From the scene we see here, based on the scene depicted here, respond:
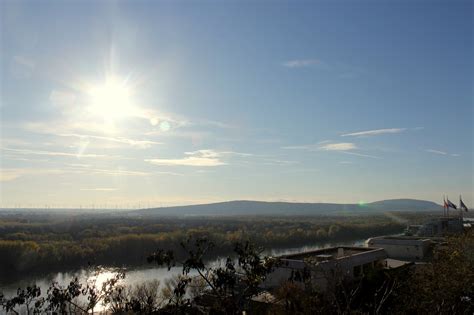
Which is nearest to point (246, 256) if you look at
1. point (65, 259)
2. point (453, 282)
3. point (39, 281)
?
point (453, 282)

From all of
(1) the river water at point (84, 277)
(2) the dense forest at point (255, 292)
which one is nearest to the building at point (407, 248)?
(2) the dense forest at point (255, 292)

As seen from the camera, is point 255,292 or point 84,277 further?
point 84,277

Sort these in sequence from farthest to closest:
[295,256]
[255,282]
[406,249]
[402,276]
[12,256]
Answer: [12,256]
[406,249]
[295,256]
[402,276]
[255,282]

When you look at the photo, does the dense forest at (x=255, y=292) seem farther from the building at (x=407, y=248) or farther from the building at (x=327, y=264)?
the building at (x=407, y=248)

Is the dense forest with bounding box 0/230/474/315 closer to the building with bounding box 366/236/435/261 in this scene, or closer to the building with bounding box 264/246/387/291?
the building with bounding box 264/246/387/291

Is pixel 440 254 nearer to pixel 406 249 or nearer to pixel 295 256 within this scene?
pixel 295 256

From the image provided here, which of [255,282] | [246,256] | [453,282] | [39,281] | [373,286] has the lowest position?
[39,281]

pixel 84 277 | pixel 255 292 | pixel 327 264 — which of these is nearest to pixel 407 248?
pixel 327 264

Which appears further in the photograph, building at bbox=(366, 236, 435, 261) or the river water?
building at bbox=(366, 236, 435, 261)

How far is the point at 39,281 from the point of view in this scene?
122 feet

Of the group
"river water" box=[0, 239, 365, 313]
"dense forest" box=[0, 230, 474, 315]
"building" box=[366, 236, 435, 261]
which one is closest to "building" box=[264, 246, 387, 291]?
"dense forest" box=[0, 230, 474, 315]

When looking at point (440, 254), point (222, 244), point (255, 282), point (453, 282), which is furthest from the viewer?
point (222, 244)

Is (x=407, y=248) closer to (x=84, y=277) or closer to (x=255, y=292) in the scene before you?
(x=84, y=277)

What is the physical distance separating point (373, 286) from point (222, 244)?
36.0 m
